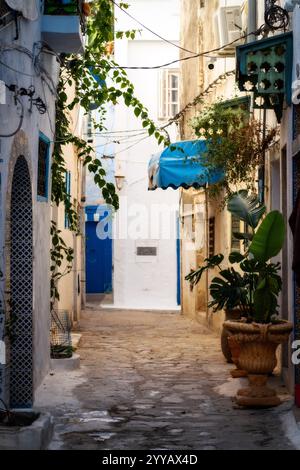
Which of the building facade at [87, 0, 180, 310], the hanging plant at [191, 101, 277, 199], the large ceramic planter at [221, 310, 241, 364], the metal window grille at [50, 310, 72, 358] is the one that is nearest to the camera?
the hanging plant at [191, 101, 277, 199]

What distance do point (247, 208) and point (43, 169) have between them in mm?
2699

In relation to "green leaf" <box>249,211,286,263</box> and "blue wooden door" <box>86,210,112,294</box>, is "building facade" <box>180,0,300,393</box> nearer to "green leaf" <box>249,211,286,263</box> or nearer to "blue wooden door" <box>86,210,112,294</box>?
"green leaf" <box>249,211,286,263</box>

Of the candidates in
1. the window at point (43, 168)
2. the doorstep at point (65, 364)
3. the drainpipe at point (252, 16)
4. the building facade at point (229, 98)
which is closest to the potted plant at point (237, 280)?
the building facade at point (229, 98)

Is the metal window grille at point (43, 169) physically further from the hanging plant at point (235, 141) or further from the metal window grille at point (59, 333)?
the hanging plant at point (235, 141)

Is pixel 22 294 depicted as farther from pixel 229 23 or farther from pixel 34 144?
pixel 229 23

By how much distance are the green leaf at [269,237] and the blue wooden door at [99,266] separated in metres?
20.4

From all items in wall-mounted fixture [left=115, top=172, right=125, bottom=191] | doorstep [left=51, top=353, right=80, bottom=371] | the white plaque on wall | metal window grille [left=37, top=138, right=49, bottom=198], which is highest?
wall-mounted fixture [left=115, top=172, right=125, bottom=191]

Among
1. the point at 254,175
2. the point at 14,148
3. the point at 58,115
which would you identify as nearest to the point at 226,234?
the point at 254,175

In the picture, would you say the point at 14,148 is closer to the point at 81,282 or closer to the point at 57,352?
the point at 57,352

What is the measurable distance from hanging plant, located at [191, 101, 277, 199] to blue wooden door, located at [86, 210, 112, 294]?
1651 centimetres

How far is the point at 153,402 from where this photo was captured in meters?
9.68

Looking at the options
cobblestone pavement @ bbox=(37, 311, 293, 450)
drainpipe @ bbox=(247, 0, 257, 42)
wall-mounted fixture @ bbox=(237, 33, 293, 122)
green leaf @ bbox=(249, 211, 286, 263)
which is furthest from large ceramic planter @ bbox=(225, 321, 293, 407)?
drainpipe @ bbox=(247, 0, 257, 42)

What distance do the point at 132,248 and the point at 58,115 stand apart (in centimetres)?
1124

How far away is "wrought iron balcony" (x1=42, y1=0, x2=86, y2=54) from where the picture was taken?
9656 mm
